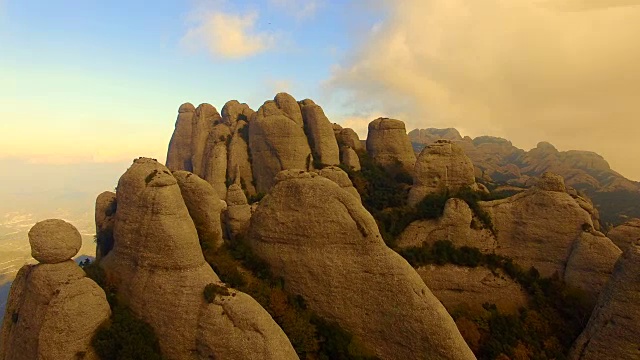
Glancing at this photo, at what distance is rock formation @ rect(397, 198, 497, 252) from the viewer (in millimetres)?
37469

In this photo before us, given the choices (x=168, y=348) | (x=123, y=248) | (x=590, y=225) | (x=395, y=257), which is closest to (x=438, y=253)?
(x=395, y=257)

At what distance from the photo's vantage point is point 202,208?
30.1 m

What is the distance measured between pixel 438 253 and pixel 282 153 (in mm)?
25932

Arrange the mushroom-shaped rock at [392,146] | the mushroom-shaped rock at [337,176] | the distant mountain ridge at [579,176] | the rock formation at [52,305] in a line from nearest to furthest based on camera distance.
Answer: the rock formation at [52,305]
the mushroom-shaped rock at [337,176]
the mushroom-shaped rock at [392,146]
the distant mountain ridge at [579,176]

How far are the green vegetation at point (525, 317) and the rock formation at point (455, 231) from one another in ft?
3.89

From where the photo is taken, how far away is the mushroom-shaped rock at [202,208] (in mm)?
30031

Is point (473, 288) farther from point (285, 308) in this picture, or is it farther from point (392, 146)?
point (392, 146)

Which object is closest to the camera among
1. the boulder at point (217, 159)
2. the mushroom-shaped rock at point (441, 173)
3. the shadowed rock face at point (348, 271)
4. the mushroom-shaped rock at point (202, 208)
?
the shadowed rock face at point (348, 271)

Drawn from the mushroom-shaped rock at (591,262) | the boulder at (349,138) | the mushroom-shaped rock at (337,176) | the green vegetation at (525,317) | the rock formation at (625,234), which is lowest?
the green vegetation at (525,317)

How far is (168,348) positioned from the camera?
23.0m

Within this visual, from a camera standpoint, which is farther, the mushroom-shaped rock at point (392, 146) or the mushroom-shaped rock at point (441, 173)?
the mushroom-shaped rock at point (392, 146)

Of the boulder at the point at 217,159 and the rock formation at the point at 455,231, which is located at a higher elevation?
the boulder at the point at 217,159

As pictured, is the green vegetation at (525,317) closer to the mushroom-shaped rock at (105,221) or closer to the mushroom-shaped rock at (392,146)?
the mushroom-shaped rock at (392,146)

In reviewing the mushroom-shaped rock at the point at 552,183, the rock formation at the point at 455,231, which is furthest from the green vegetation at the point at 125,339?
the mushroom-shaped rock at the point at 552,183
